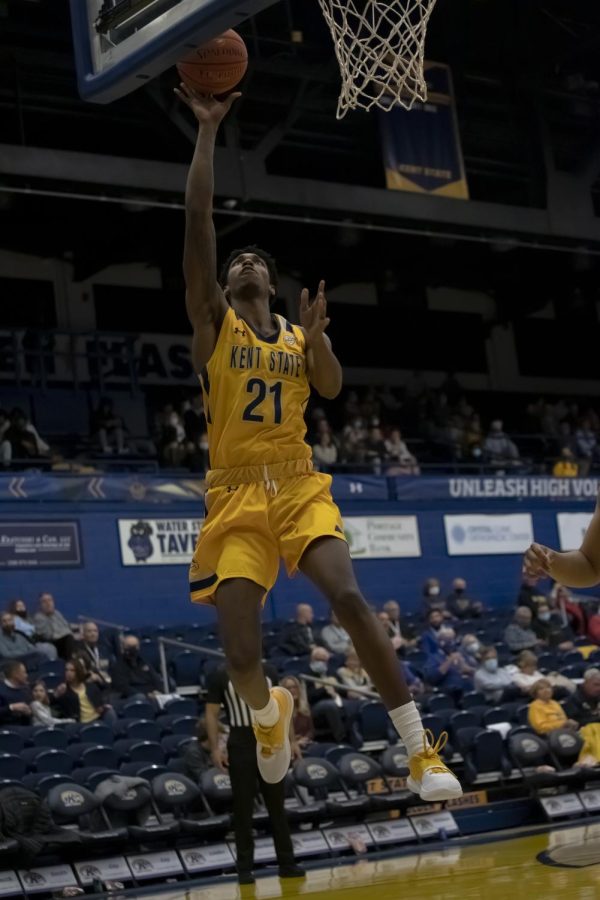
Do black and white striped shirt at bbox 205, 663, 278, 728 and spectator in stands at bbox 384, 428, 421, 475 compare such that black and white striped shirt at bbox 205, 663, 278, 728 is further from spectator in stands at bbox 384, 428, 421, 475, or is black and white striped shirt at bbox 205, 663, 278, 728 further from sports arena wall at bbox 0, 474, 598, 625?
spectator in stands at bbox 384, 428, 421, 475

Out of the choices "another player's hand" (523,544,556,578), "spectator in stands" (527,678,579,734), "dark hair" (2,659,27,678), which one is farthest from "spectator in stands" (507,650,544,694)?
"another player's hand" (523,544,556,578)

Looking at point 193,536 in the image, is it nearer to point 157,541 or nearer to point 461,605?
point 157,541

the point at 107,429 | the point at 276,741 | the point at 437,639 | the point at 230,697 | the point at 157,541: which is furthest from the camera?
the point at 107,429

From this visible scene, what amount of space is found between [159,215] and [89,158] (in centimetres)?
420

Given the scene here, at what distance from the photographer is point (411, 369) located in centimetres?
2958

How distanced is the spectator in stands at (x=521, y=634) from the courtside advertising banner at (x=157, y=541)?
4.58 meters

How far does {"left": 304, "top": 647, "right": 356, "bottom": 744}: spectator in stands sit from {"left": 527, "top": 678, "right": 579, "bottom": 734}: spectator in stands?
199 cm

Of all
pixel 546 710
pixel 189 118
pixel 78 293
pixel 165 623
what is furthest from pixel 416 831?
pixel 78 293

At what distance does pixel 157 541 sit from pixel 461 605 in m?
4.60

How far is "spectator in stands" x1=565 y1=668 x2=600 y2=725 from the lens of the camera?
15.9 meters

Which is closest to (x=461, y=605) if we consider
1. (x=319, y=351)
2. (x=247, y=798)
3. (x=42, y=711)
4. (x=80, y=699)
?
(x=80, y=699)

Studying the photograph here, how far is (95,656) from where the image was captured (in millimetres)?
15906

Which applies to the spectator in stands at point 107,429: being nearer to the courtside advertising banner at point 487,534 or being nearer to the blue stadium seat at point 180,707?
the courtside advertising banner at point 487,534

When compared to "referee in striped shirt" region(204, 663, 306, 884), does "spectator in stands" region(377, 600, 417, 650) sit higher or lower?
higher
